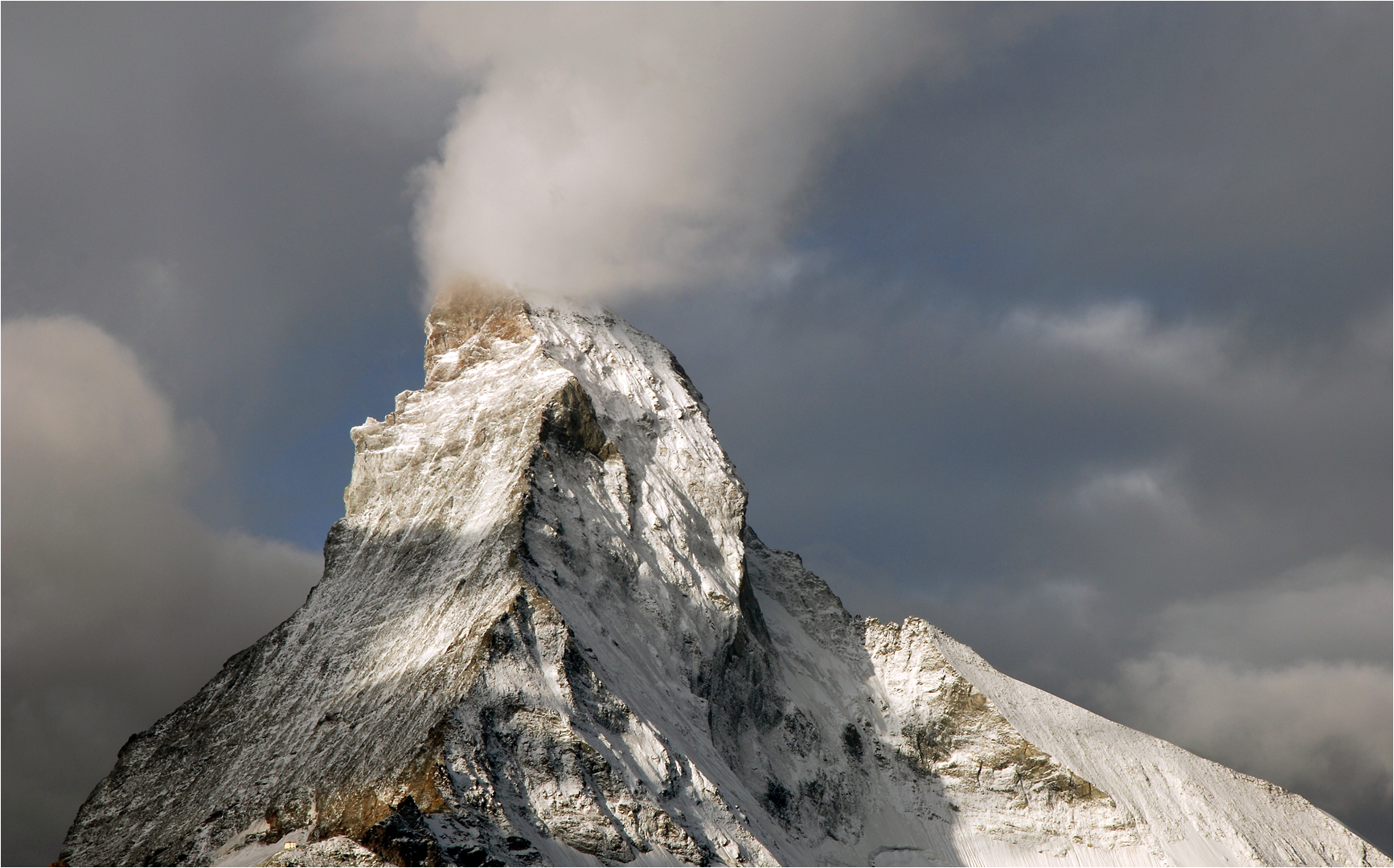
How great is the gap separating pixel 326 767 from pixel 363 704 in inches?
453

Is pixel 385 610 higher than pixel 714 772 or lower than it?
higher

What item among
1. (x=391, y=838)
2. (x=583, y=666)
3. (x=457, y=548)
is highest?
(x=457, y=548)

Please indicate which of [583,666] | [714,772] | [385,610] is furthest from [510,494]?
[714,772]

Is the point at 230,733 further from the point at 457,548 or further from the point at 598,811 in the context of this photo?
the point at 598,811

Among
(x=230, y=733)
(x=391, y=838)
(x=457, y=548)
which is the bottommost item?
(x=391, y=838)

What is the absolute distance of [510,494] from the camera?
198125mm

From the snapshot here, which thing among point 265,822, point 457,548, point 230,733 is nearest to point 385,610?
point 457,548

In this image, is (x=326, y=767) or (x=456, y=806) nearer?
(x=456, y=806)

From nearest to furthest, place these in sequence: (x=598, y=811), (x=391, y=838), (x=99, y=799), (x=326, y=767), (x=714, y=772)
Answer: (x=391, y=838) → (x=598, y=811) → (x=326, y=767) → (x=714, y=772) → (x=99, y=799)

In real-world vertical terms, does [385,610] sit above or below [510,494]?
below

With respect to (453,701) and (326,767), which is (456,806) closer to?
(453,701)

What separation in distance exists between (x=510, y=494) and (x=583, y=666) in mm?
36697

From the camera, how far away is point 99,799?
191625 mm

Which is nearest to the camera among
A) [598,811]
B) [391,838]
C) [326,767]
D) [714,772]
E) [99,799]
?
[391,838]
